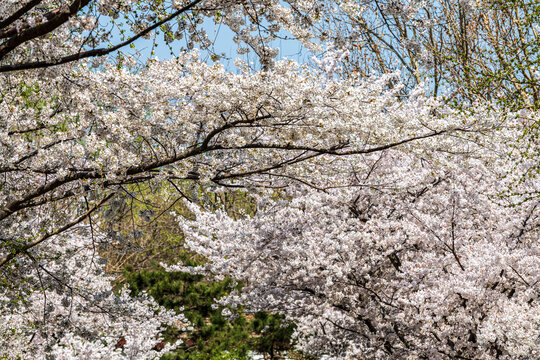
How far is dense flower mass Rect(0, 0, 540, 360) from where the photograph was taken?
414cm

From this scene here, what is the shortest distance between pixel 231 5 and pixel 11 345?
18.0ft

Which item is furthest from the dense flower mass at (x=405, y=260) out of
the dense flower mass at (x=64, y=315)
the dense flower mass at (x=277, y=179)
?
the dense flower mass at (x=64, y=315)


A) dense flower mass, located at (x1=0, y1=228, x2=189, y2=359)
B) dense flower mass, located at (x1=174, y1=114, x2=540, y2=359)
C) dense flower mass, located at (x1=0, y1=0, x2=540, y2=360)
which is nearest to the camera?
dense flower mass, located at (x1=0, y1=0, x2=540, y2=360)

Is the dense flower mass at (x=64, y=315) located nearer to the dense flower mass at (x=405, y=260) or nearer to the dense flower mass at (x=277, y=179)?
the dense flower mass at (x=277, y=179)

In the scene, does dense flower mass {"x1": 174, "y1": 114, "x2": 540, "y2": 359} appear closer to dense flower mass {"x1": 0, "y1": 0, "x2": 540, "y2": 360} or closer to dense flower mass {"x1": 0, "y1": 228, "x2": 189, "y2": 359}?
dense flower mass {"x1": 0, "y1": 0, "x2": 540, "y2": 360}

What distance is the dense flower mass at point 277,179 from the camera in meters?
4.14

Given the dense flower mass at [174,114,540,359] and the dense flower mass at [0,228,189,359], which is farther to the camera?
the dense flower mass at [0,228,189,359]

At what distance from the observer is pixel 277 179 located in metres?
5.30

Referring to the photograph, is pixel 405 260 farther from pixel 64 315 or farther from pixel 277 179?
pixel 64 315

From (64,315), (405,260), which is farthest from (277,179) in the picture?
(64,315)

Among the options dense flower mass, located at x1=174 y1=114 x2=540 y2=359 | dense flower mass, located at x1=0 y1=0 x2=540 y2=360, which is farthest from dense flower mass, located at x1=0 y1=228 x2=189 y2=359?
dense flower mass, located at x1=174 y1=114 x2=540 y2=359

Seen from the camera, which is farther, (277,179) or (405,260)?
(405,260)

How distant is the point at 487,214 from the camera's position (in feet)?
23.6

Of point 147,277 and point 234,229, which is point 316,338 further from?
point 147,277
